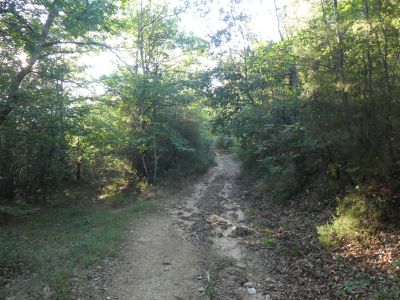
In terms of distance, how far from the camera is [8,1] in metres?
7.28

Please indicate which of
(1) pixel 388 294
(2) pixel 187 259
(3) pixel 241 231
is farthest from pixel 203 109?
(1) pixel 388 294

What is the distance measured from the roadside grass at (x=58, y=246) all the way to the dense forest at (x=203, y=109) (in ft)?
1.24

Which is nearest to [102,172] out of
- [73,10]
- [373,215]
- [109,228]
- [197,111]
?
[197,111]

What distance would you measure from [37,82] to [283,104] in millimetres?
12132

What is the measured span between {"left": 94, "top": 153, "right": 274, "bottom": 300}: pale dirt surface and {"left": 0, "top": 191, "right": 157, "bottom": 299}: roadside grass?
27.5 inches

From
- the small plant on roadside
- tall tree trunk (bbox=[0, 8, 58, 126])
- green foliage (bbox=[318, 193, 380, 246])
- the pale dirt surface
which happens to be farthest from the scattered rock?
tall tree trunk (bbox=[0, 8, 58, 126])

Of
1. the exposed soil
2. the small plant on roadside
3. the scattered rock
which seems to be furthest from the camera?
the scattered rock

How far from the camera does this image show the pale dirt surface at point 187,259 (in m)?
7.04

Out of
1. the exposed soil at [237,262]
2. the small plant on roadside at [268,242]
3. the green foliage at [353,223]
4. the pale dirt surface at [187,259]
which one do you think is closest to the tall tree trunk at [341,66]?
the green foliage at [353,223]

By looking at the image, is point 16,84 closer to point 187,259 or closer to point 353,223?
point 187,259

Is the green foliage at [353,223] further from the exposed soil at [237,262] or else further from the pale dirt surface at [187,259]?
the pale dirt surface at [187,259]

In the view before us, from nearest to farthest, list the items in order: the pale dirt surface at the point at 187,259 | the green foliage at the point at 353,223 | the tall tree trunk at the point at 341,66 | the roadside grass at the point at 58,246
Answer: the pale dirt surface at the point at 187,259 < the roadside grass at the point at 58,246 < the green foliage at the point at 353,223 < the tall tree trunk at the point at 341,66

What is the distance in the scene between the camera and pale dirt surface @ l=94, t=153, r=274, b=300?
704 cm

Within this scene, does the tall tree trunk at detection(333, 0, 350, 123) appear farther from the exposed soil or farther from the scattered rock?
the scattered rock
